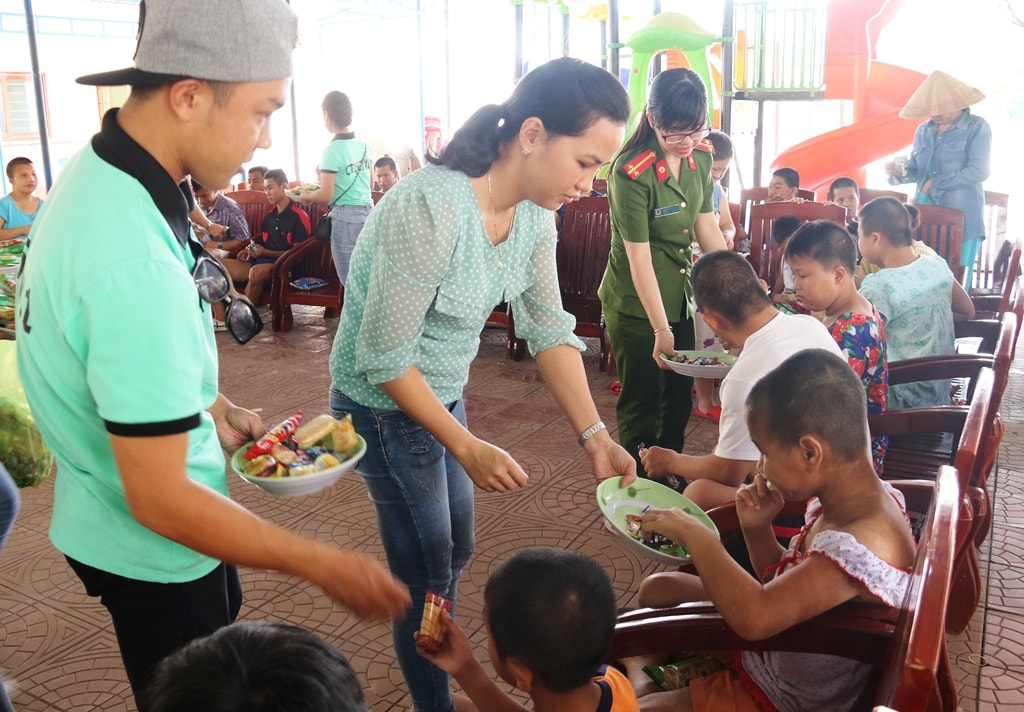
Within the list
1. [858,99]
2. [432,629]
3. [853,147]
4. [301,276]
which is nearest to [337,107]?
[301,276]

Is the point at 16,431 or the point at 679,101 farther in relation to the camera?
the point at 679,101

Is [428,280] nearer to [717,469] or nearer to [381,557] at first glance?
[717,469]

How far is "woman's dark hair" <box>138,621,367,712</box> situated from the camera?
31.6 inches

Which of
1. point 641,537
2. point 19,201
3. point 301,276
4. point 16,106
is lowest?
point 301,276

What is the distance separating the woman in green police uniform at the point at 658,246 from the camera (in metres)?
2.92

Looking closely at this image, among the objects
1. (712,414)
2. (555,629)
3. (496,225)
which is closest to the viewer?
(555,629)

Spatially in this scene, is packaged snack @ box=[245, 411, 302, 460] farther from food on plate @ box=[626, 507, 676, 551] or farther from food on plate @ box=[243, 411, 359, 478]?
food on plate @ box=[626, 507, 676, 551]

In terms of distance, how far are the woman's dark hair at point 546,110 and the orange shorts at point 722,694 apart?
3.57 ft

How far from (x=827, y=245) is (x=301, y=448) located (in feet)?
5.96

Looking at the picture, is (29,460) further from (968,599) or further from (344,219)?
(344,219)

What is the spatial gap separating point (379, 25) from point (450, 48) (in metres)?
2.26

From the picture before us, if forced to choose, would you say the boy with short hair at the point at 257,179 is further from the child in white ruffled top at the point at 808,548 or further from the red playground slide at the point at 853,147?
the child in white ruffled top at the point at 808,548

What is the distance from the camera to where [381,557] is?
9.68ft

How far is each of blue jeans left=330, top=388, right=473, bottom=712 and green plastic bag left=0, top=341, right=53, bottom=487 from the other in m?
0.72
